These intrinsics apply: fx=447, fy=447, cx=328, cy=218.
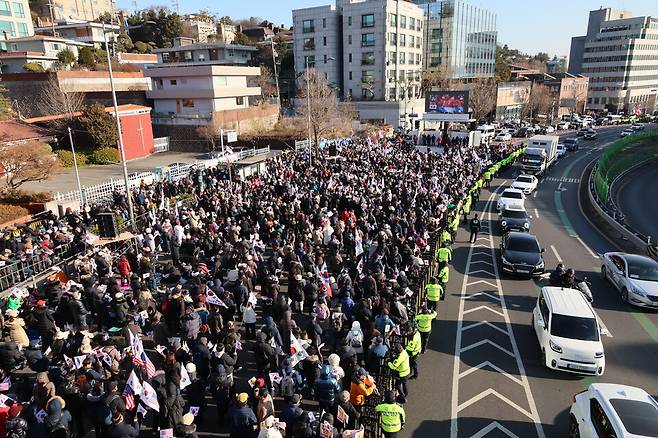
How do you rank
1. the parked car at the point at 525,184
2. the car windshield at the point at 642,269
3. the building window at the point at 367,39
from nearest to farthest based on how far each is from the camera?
the car windshield at the point at 642,269 < the parked car at the point at 525,184 < the building window at the point at 367,39

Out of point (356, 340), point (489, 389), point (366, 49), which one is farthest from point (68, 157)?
point (366, 49)

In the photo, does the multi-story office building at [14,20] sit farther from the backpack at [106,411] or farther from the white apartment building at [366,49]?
the backpack at [106,411]

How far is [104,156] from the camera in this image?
38781mm

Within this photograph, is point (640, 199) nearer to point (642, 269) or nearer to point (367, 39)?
point (642, 269)

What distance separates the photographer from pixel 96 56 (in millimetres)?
57000

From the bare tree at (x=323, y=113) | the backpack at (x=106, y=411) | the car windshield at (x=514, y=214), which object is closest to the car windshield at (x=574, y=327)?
the backpack at (x=106, y=411)

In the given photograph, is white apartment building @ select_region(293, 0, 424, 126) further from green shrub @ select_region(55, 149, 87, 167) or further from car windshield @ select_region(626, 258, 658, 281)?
car windshield @ select_region(626, 258, 658, 281)

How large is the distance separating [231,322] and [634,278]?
43.1ft

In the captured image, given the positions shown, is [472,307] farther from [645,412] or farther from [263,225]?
[263,225]

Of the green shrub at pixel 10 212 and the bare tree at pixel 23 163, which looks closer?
the green shrub at pixel 10 212

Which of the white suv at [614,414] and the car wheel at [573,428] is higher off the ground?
the white suv at [614,414]

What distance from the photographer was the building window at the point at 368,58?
71438 mm

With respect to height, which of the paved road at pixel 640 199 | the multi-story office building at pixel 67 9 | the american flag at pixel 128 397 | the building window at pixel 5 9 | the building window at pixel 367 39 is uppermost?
the multi-story office building at pixel 67 9

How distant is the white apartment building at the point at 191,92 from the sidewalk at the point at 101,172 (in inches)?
201
